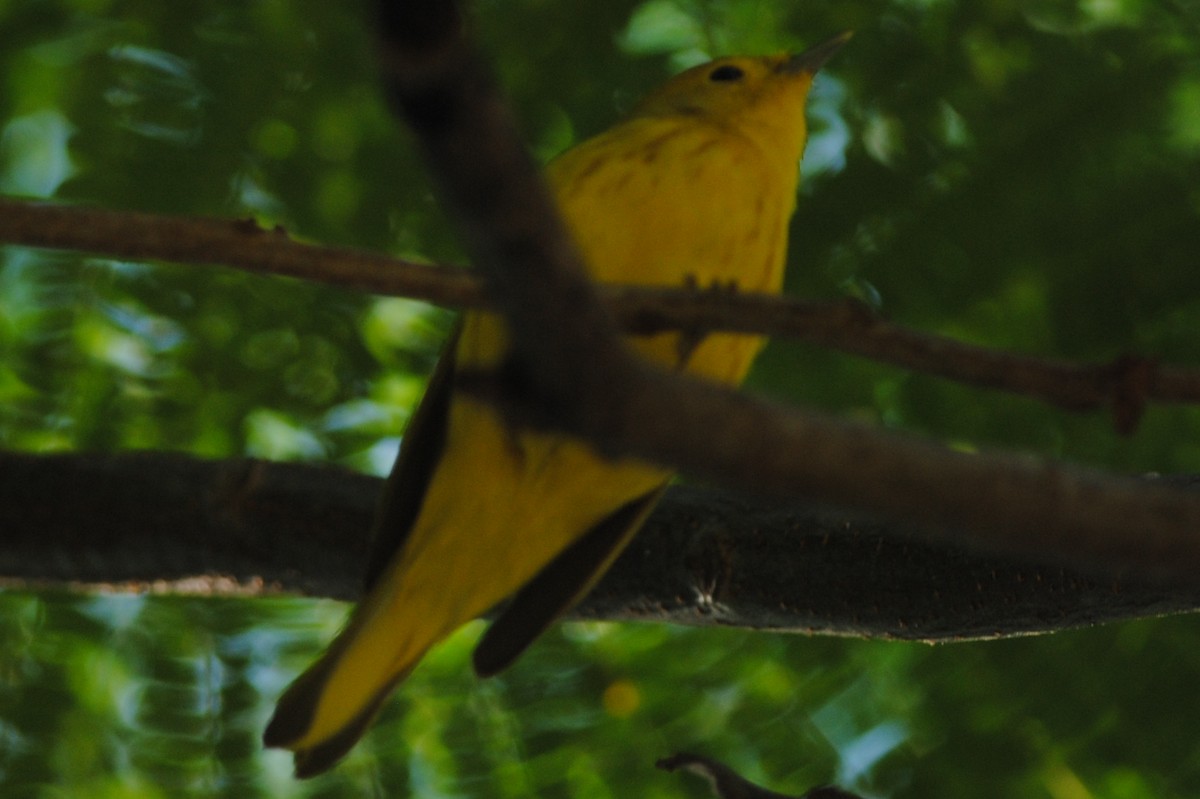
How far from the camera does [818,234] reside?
9.45 ft

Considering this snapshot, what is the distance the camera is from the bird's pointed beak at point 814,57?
9.70 feet

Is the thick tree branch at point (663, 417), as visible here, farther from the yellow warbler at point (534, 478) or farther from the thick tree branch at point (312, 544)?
the thick tree branch at point (312, 544)

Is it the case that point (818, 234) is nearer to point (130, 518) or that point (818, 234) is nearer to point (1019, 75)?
point (1019, 75)

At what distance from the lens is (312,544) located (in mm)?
2801

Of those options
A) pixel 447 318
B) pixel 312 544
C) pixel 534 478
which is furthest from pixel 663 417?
pixel 447 318

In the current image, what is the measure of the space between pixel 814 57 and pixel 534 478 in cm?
118

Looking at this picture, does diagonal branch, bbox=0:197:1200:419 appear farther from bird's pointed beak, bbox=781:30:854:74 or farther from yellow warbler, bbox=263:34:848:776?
bird's pointed beak, bbox=781:30:854:74

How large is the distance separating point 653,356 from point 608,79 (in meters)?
0.98

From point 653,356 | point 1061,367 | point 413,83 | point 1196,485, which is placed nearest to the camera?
point 413,83

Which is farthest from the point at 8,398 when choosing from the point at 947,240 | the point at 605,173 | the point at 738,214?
the point at 947,240

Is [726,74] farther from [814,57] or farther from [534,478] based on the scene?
[534,478]

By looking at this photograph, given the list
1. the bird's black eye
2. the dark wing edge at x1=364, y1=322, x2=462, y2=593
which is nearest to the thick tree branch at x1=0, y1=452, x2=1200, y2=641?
the dark wing edge at x1=364, y1=322, x2=462, y2=593

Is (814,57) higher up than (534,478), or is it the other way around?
(814,57)

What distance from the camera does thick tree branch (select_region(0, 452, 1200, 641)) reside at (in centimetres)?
262
